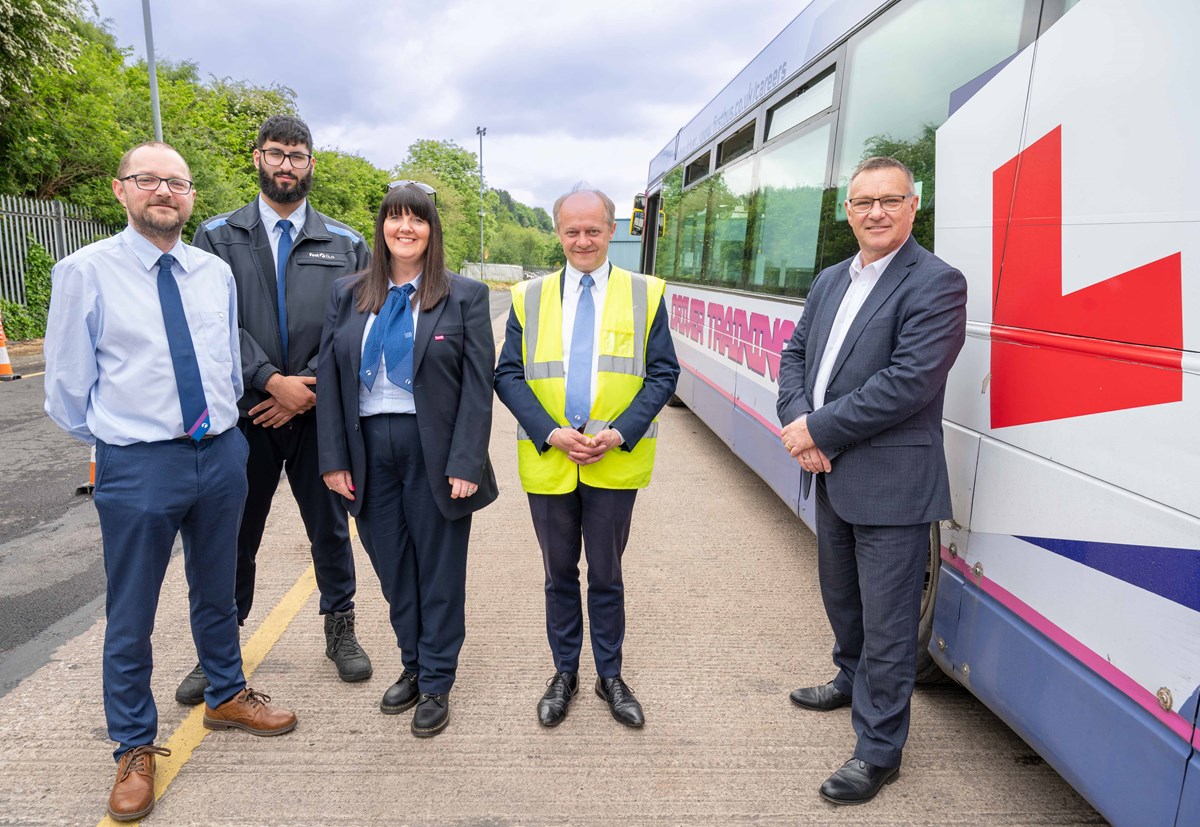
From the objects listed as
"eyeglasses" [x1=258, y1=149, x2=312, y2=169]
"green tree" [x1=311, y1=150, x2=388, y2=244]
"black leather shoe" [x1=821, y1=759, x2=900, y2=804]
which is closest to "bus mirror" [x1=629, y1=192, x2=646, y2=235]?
"eyeglasses" [x1=258, y1=149, x2=312, y2=169]

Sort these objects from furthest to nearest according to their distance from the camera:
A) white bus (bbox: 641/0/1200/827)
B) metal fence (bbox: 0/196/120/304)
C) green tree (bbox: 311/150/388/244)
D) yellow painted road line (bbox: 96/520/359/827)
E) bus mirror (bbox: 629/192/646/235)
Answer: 1. green tree (bbox: 311/150/388/244)
2. metal fence (bbox: 0/196/120/304)
3. bus mirror (bbox: 629/192/646/235)
4. yellow painted road line (bbox: 96/520/359/827)
5. white bus (bbox: 641/0/1200/827)

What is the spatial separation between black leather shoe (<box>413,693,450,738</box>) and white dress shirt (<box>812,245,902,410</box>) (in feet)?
6.06

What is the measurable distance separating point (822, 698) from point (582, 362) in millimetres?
1714

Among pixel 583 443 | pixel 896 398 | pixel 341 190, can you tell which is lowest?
pixel 583 443

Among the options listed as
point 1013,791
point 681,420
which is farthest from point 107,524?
point 681,420

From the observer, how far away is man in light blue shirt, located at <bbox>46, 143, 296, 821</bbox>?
2.50m

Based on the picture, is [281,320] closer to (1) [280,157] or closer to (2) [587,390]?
(1) [280,157]

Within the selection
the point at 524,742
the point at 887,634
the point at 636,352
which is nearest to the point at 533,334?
the point at 636,352

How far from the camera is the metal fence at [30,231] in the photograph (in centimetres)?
1444

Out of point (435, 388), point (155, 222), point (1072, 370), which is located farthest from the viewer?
point (435, 388)

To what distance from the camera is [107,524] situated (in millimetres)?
2586

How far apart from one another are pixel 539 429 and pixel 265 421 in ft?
3.75

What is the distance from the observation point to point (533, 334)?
9.91 feet

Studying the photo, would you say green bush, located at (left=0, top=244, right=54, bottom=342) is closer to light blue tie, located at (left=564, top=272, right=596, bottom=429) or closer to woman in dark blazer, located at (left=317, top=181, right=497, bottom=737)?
woman in dark blazer, located at (left=317, top=181, right=497, bottom=737)
